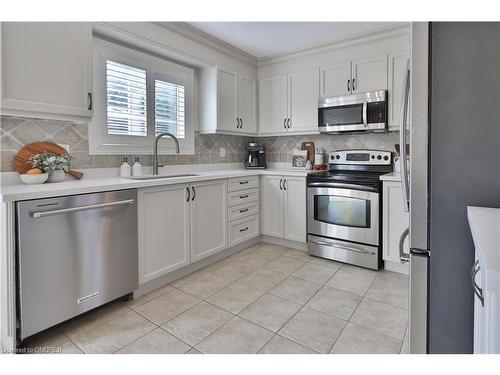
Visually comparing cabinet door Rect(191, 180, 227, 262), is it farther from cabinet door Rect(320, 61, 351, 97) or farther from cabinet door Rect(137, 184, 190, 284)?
cabinet door Rect(320, 61, 351, 97)

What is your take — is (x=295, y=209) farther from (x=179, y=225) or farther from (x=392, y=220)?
(x=179, y=225)

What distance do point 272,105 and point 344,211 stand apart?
5.59 ft

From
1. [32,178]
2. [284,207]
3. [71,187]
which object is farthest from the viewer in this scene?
[284,207]

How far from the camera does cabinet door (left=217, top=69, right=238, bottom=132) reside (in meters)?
3.29

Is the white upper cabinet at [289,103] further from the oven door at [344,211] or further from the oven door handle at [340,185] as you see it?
the oven door at [344,211]

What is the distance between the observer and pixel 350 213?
111 inches

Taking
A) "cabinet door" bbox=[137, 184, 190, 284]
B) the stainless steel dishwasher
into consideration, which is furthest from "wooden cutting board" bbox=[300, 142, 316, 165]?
the stainless steel dishwasher

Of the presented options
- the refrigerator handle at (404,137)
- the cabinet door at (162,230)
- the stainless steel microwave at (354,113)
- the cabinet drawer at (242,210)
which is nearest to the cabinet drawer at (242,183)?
the cabinet drawer at (242,210)

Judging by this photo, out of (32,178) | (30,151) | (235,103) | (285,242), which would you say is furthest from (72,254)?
(235,103)

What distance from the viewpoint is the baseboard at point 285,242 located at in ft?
10.8

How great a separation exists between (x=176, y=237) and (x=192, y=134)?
1380mm

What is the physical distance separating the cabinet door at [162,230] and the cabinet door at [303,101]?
Answer: 67.9 inches

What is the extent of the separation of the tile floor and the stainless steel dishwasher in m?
0.17

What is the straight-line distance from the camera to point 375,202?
104 inches
